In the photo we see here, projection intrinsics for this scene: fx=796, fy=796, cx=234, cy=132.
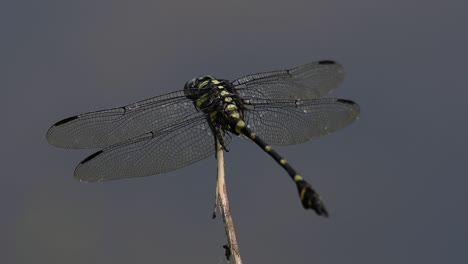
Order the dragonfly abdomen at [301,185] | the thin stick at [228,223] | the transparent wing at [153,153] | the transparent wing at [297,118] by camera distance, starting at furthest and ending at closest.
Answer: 1. the transparent wing at [297,118]
2. the transparent wing at [153,153]
3. the thin stick at [228,223]
4. the dragonfly abdomen at [301,185]

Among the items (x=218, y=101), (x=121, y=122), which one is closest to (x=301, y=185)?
(x=218, y=101)

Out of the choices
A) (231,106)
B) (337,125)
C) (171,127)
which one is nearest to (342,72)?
(337,125)

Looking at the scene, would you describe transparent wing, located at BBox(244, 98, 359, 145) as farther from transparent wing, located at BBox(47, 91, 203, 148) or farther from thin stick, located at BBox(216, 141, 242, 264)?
thin stick, located at BBox(216, 141, 242, 264)

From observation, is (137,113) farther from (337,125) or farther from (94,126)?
(337,125)

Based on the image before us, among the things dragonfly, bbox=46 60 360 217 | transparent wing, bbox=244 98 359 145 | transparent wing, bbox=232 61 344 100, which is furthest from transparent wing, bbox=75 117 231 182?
transparent wing, bbox=232 61 344 100

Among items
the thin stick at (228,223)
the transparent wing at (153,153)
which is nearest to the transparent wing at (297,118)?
the transparent wing at (153,153)

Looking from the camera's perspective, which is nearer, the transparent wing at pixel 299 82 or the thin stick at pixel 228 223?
the thin stick at pixel 228 223

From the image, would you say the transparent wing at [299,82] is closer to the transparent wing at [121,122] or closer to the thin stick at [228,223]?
the transparent wing at [121,122]

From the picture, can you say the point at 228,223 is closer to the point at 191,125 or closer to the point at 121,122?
the point at 191,125
